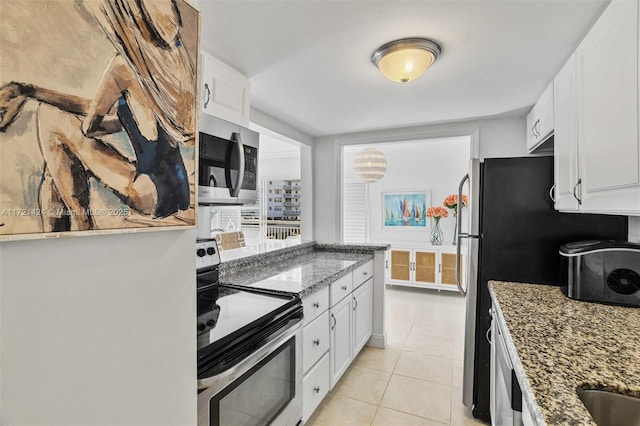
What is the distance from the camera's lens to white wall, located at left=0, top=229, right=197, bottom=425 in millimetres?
514

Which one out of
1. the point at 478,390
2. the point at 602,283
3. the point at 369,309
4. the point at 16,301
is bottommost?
the point at 478,390

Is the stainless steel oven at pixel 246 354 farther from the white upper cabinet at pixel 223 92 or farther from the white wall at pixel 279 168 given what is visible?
the white wall at pixel 279 168

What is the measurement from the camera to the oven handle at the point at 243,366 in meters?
1.03

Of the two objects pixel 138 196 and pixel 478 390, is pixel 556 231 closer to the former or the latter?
pixel 478 390

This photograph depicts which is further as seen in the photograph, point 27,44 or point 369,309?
point 369,309

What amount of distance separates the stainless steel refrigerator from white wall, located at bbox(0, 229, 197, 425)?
1.72m

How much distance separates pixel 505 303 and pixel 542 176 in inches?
32.4

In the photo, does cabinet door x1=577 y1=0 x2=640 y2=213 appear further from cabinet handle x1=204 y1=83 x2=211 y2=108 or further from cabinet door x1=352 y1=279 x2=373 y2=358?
cabinet handle x1=204 y1=83 x2=211 y2=108

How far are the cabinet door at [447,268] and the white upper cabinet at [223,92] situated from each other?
142 inches

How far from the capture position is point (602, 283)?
1.44 metres

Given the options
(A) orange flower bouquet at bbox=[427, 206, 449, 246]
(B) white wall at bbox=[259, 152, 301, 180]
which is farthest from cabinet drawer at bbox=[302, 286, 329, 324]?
(B) white wall at bbox=[259, 152, 301, 180]

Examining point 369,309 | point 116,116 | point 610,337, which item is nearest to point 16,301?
point 116,116

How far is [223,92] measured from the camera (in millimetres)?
1884

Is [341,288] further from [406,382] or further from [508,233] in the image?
[508,233]
